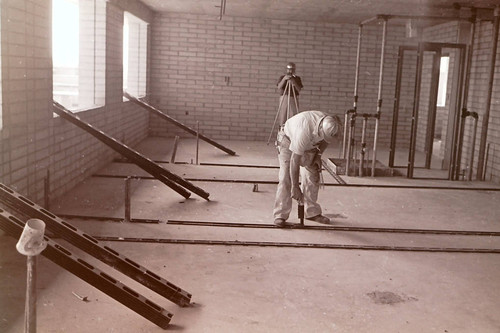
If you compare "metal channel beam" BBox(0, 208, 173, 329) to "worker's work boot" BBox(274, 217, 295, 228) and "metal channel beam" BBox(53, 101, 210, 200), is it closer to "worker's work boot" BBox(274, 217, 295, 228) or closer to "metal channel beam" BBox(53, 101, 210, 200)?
"worker's work boot" BBox(274, 217, 295, 228)

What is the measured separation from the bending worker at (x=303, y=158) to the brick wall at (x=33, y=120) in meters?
2.50

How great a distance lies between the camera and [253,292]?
13.1 feet

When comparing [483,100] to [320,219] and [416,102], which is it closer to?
[416,102]

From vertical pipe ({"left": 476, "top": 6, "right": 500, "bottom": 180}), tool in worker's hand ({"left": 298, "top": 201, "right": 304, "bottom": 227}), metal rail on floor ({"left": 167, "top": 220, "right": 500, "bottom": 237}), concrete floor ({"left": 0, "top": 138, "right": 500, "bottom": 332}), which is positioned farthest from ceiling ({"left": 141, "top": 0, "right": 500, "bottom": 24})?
tool in worker's hand ({"left": 298, "top": 201, "right": 304, "bottom": 227})

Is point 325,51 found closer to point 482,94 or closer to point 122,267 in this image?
point 482,94

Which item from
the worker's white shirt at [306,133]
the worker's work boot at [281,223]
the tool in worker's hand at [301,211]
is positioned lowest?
the worker's work boot at [281,223]

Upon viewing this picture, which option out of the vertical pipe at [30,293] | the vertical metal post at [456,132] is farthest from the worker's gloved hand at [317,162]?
the vertical metal post at [456,132]

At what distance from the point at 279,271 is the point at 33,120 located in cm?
303

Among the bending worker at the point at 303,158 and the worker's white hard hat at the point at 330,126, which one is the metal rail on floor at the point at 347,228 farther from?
the worker's white hard hat at the point at 330,126

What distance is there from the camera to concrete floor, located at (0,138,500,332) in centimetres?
351

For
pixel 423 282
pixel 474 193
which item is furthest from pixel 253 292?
pixel 474 193

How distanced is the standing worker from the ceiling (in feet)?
4.32

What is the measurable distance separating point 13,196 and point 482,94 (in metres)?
8.32

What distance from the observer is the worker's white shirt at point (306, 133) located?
17.8 ft
